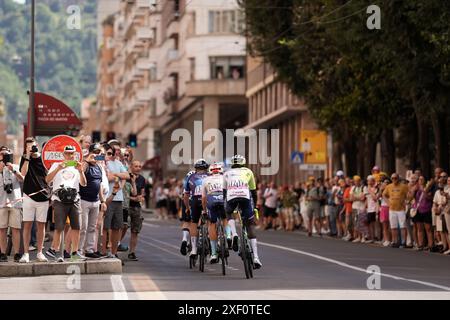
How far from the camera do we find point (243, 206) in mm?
24594

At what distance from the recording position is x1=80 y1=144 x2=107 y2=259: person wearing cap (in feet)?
85.0

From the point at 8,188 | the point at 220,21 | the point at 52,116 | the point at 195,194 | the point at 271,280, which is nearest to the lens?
the point at 271,280

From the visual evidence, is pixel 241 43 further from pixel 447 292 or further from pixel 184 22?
pixel 447 292

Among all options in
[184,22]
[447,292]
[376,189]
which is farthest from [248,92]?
[447,292]

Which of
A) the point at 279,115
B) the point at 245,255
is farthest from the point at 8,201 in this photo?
the point at 279,115

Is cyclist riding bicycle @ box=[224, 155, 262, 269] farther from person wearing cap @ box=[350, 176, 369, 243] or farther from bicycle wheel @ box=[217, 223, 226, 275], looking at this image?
person wearing cap @ box=[350, 176, 369, 243]

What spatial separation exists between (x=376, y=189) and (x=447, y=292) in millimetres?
20442

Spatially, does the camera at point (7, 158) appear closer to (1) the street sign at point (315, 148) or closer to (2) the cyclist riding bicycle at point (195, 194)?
(2) the cyclist riding bicycle at point (195, 194)

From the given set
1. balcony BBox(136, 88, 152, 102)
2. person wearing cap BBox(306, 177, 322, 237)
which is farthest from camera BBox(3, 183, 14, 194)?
balcony BBox(136, 88, 152, 102)

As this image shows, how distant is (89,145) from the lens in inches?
1054

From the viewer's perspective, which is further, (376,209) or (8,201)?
(376,209)

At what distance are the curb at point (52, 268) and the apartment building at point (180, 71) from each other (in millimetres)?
47245

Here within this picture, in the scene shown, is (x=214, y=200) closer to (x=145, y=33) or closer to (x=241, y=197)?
(x=241, y=197)

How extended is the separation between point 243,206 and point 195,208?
241 centimetres
